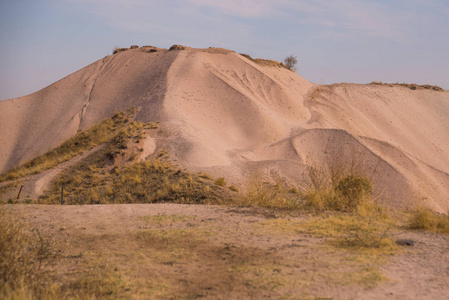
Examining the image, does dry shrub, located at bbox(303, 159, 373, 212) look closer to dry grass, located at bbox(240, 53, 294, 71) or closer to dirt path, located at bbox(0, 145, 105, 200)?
dirt path, located at bbox(0, 145, 105, 200)

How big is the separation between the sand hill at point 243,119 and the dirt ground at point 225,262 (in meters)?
9.47

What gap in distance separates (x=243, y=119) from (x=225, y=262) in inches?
774

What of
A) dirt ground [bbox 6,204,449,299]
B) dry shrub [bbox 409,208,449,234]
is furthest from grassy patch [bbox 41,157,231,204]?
dry shrub [bbox 409,208,449,234]

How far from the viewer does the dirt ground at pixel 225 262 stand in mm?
5473

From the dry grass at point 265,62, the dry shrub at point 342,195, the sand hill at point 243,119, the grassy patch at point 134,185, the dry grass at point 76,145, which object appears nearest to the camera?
the dry shrub at point 342,195

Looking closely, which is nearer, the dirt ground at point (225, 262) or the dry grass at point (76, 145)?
the dirt ground at point (225, 262)

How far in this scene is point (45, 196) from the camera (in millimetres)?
19156

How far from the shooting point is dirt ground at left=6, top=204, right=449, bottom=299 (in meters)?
5.47

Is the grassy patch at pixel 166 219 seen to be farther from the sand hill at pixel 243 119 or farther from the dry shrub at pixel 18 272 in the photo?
the sand hill at pixel 243 119

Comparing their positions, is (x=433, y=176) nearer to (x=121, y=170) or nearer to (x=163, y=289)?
(x=121, y=170)

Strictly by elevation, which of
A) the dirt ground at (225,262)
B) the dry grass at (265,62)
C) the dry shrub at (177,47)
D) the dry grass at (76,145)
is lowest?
the dirt ground at (225,262)

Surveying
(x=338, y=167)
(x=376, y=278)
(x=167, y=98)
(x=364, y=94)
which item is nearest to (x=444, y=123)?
(x=364, y=94)

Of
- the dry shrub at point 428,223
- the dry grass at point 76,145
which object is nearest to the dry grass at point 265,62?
the dry grass at point 76,145

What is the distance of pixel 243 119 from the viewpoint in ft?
84.9
